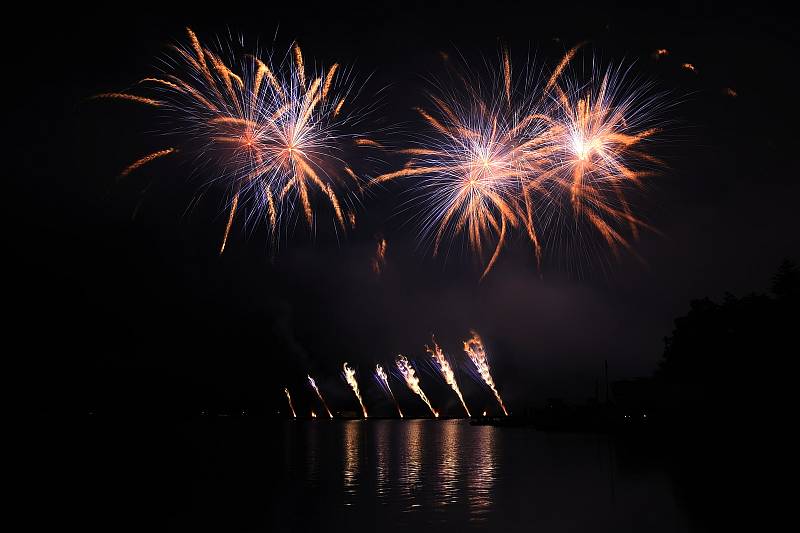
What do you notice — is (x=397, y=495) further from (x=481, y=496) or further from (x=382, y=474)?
(x=382, y=474)

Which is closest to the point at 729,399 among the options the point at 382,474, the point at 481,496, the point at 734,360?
the point at 734,360

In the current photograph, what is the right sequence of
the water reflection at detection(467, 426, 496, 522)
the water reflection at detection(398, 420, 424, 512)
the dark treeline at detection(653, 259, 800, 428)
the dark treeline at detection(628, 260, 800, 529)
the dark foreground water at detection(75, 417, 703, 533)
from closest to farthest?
1. the dark foreground water at detection(75, 417, 703, 533)
2. the water reflection at detection(467, 426, 496, 522)
3. the water reflection at detection(398, 420, 424, 512)
4. the dark treeline at detection(628, 260, 800, 529)
5. the dark treeline at detection(653, 259, 800, 428)

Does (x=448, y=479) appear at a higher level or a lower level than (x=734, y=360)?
lower

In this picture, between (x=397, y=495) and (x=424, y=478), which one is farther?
(x=424, y=478)

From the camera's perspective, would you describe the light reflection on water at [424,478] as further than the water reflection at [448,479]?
No

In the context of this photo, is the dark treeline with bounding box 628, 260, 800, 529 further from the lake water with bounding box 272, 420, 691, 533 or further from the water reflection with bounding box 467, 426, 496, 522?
the water reflection with bounding box 467, 426, 496, 522

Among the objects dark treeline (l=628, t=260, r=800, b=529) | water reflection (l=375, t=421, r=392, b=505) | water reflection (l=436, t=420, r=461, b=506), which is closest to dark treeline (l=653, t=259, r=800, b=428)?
dark treeline (l=628, t=260, r=800, b=529)

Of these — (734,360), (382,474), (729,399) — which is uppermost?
(734,360)

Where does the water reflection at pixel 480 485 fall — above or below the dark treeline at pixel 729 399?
below

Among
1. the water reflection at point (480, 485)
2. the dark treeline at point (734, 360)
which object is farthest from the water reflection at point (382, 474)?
the dark treeline at point (734, 360)

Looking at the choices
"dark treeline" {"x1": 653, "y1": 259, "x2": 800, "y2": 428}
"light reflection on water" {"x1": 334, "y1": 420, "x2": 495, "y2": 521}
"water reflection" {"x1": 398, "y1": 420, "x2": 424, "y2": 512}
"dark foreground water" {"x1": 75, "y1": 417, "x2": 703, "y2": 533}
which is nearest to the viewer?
"dark foreground water" {"x1": 75, "y1": 417, "x2": 703, "y2": 533}

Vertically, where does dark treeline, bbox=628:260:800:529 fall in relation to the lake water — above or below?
above

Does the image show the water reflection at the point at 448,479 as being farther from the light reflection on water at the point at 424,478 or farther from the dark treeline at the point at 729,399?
the dark treeline at the point at 729,399

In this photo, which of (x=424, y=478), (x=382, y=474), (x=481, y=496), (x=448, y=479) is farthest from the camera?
(x=382, y=474)
